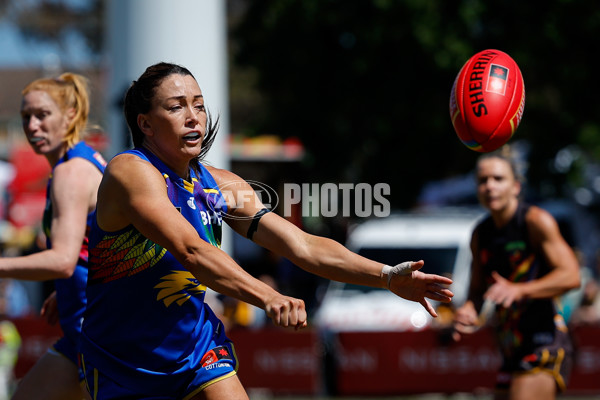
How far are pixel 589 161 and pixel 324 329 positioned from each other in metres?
6.93

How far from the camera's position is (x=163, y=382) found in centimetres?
384

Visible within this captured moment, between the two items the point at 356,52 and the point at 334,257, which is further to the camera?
the point at 356,52

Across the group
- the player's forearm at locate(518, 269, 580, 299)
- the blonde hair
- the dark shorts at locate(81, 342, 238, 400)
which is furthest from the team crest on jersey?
the player's forearm at locate(518, 269, 580, 299)

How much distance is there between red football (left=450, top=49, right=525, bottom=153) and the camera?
4.93m

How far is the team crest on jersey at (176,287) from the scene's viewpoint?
3.84m

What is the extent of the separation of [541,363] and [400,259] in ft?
26.7

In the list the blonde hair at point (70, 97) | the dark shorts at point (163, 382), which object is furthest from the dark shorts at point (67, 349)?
the blonde hair at point (70, 97)

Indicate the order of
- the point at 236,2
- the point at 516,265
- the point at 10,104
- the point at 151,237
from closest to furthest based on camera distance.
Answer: the point at 151,237, the point at 516,265, the point at 236,2, the point at 10,104

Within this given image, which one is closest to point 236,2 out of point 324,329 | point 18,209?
point 18,209

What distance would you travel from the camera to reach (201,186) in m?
4.07

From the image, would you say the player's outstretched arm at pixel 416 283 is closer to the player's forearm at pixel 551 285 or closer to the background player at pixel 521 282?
the background player at pixel 521 282

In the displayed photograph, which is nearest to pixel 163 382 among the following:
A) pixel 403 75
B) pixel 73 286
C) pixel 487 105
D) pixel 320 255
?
pixel 320 255

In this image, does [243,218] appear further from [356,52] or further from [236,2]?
[236,2]

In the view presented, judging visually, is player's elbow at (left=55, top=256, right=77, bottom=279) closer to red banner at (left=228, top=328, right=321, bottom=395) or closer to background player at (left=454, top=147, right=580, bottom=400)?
background player at (left=454, top=147, right=580, bottom=400)
